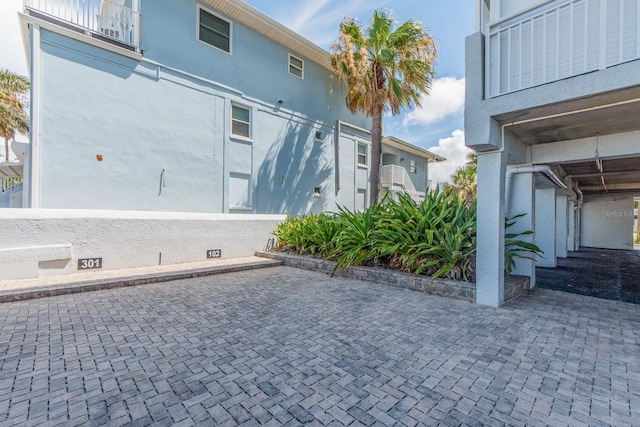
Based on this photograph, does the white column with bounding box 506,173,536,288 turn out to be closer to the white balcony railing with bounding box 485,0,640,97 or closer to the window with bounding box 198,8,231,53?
the white balcony railing with bounding box 485,0,640,97

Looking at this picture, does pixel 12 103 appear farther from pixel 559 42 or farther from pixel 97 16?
pixel 559 42

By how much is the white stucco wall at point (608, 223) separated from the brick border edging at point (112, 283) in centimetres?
1864

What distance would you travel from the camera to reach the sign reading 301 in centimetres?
646

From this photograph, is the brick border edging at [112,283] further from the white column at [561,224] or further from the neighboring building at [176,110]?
the white column at [561,224]

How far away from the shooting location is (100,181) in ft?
23.8

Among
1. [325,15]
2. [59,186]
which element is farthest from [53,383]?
[325,15]

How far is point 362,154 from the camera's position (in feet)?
49.1

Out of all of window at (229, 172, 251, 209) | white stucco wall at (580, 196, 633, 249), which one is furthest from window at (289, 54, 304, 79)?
white stucco wall at (580, 196, 633, 249)

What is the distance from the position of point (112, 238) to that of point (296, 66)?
9065 mm

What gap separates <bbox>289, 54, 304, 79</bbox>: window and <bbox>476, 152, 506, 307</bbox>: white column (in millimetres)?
9140

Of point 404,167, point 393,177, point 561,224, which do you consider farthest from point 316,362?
point 404,167

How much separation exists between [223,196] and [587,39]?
8.86m

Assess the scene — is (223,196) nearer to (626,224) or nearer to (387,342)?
(387,342)

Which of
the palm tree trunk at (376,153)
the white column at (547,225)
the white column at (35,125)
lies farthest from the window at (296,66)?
the white column at (547,225)
